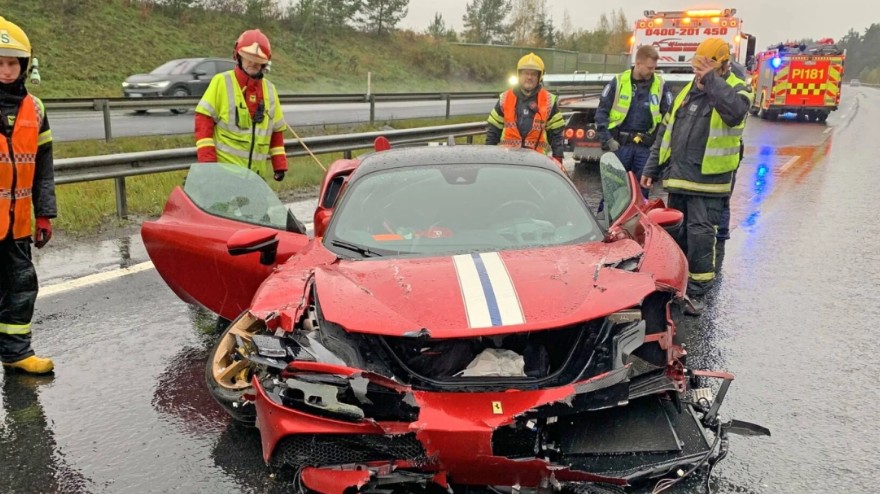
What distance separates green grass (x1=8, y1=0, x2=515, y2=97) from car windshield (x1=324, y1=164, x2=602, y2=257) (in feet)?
78.2

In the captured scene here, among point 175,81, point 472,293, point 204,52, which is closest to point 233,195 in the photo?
point 472,293

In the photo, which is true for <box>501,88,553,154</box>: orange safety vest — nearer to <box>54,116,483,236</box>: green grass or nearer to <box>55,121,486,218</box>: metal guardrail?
<box>55,121,486,218</box>: metal guardrail

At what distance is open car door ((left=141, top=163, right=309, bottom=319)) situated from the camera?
4.26 m

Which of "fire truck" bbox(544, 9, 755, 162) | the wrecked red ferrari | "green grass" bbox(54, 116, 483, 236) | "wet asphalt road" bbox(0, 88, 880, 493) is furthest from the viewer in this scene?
"fire truck" bbox(544, 9, 755, 162)

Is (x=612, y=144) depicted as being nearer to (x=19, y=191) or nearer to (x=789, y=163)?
(x=19, y=191)

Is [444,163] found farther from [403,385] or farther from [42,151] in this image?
[42,151]

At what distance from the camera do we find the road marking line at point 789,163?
13697mm

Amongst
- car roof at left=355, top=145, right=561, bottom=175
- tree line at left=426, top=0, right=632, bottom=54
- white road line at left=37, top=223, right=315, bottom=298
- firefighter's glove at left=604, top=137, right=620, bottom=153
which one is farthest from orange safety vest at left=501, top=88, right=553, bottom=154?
tree line at left=426, top=0, right=632, bottom=54

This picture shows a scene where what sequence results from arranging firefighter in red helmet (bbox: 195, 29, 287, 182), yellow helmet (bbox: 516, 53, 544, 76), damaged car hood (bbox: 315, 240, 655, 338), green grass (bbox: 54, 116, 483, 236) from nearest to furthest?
damaged car hood (bbox: 315, 240, 655, 338), firefighter in red helmet (bbox: 195, 29, 287, 182), yellow helmet (bbox: 516, 53, 544, 76), green grass (bbox: 54, 116, 483, 236)

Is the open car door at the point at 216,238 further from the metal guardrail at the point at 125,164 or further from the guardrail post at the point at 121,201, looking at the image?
the guardrail post at the point at 121,201

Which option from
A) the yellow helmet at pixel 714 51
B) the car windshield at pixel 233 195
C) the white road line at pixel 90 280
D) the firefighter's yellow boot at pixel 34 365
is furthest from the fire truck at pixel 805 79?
the firefighter's yellow boot at pixel 34 365

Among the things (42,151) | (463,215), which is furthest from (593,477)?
(42,151)

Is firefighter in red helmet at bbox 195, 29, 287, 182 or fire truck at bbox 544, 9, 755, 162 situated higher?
fire truck at bbox 544, 9, 755, 162

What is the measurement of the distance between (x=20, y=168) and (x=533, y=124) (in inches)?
176
